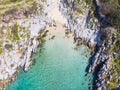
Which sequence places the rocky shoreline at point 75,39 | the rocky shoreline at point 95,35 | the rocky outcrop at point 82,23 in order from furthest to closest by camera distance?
the rocky outcrop at point 82,23 < the rocky shoreline at point 75,39 < the rocky shoreline at point 95,35

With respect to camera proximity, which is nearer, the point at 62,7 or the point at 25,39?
the point at 25,39

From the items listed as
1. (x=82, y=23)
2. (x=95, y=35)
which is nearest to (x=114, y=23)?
(x=95, y=35)

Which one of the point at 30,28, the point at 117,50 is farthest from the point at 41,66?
the point at 117,50

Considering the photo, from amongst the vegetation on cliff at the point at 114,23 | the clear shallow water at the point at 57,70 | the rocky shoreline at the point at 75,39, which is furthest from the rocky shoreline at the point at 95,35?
the clear shallow water at the point at 57,70

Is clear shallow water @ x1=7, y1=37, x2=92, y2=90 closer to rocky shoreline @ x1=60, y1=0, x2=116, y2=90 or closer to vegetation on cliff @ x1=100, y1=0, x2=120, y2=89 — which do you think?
rocky shoreline @ x1=60, y1=0, x2=116, y2=90

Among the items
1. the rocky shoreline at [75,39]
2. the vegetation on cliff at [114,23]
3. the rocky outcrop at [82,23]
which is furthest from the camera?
the rocky outcrop at [82,23]

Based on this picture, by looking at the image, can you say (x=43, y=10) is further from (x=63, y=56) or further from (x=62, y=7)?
(x=63, y=56)

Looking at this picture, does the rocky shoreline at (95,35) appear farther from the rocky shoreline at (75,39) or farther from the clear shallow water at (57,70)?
the clear shallow water at (57,70)

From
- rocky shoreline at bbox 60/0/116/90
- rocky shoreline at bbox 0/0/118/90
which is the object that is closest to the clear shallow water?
rocky shoreline at bbox 0/0/118/90

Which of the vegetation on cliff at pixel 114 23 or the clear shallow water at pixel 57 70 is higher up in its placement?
the vegetation on cliff at pixel 114 23
